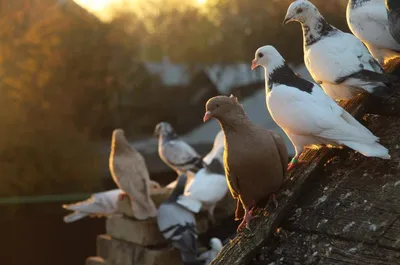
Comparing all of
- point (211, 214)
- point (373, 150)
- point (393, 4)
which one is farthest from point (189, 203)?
point (373, 150)

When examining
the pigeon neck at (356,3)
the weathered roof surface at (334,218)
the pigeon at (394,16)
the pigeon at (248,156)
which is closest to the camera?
the weathered roof surface at (334,218)

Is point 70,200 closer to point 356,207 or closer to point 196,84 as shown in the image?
point 196,84

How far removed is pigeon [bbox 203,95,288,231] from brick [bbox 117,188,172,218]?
2.74m

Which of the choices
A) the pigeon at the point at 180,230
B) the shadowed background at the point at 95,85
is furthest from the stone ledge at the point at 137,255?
the shadowed background at the point at 95,85

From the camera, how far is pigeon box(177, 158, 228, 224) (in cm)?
379

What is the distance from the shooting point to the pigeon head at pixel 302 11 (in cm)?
151

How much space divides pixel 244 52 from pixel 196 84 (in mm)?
925

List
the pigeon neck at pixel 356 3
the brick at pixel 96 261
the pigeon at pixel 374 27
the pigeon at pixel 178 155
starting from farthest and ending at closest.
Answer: the pigeon at pixel 178 155, the brick at pixel 96 261, the pigeon neck at pixel 356 3, the pigeon at pixel 374 27

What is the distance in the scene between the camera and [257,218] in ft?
3.15

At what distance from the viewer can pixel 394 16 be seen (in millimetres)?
1286

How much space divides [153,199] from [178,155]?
3.05 feet

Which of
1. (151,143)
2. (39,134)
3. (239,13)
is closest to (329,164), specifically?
(39,134)

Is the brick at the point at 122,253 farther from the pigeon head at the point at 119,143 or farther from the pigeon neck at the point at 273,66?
the pigeon neck at the point at 273,66

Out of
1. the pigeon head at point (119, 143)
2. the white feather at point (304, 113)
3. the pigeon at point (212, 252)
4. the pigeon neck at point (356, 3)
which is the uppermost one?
the pigeon head at point (119, 143)
